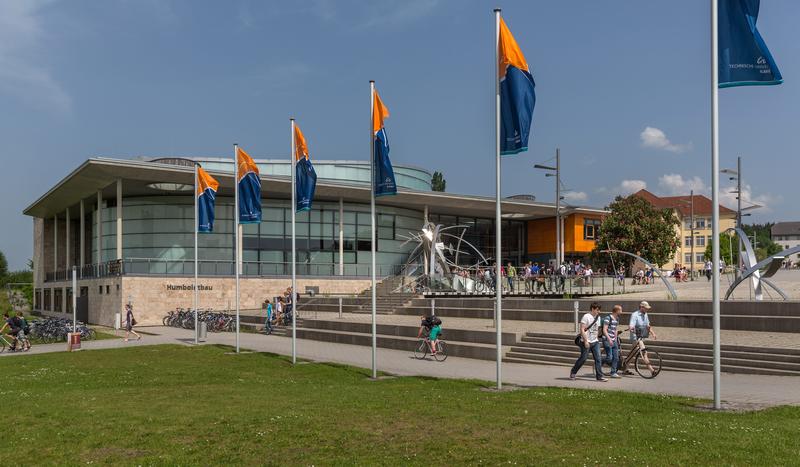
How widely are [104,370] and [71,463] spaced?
42.0 feet

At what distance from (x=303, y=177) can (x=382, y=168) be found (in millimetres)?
4090

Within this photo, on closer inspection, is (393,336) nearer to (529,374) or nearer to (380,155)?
(529,374)

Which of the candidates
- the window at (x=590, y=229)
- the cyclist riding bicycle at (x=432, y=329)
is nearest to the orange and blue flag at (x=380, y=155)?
the cyclist riding bicycle at (x=432, y=329)

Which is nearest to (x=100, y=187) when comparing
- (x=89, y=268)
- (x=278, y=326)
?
(x=89, y=268)

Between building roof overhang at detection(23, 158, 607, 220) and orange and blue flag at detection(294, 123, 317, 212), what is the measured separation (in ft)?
83.7

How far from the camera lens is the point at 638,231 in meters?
58.8

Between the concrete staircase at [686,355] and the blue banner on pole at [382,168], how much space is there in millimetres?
7163

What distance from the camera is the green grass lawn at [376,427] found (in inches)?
347

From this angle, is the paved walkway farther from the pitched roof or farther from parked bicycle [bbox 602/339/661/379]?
the pitched roof

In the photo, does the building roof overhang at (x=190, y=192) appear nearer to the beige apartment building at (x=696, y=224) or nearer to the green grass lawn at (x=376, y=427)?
the green grass lawn at (x=376, y=427)

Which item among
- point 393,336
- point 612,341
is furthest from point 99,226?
point 612,341

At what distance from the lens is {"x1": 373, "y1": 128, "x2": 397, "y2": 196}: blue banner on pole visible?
60.6 feet

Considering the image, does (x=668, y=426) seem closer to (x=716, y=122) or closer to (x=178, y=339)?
(x=716, y=122)

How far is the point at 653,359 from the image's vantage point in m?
19.3
